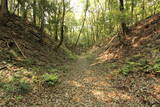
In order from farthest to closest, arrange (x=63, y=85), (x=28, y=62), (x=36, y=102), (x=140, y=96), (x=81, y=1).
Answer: (x=81, y=1) → (x=28, y=62) → (x=63, y=85) → (x=140, y=96) → (x=36, y=102)

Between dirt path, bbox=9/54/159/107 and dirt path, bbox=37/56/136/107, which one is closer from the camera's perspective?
dirt path, bbox=9/54/159/107

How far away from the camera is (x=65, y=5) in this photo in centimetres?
1653

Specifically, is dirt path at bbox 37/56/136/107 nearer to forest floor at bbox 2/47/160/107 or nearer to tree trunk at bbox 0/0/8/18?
forest floor at bbox 2/47/160/107

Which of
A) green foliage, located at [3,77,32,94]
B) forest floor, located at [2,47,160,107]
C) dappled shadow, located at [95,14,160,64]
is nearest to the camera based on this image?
forest floor, located at [2,47,160,107]

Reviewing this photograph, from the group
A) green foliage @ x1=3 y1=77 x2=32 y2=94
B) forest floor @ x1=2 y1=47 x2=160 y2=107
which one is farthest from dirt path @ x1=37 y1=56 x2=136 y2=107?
green foliage @ x1=3 y1=77 x2=32 y2=94

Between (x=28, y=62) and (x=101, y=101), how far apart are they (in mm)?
5669

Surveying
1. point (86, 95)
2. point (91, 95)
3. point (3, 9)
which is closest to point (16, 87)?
point (86, 95)

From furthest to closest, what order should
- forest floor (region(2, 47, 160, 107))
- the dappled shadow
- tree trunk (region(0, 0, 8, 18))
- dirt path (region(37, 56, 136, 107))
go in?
tree trunk (region(0, 0, 8, 18)) → the dappled shadow → dirt path (region(37, 56, 136, 107)) → forest floor (region(2, 47, 160, 107))

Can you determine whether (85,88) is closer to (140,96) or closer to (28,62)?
(140,96)

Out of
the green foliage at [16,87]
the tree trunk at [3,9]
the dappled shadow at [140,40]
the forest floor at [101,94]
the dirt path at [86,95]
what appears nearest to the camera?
the forest floor at [101,94]

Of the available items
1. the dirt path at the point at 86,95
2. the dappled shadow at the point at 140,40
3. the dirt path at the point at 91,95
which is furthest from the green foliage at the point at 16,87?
the dappled shadow at the point at 140,40

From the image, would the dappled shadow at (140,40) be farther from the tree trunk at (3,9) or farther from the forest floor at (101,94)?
the tree trunk at (3,9)

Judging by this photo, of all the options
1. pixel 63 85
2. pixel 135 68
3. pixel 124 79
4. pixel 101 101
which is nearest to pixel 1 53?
pixel 63 85

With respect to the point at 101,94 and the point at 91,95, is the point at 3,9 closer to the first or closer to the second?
the point at 91,95
